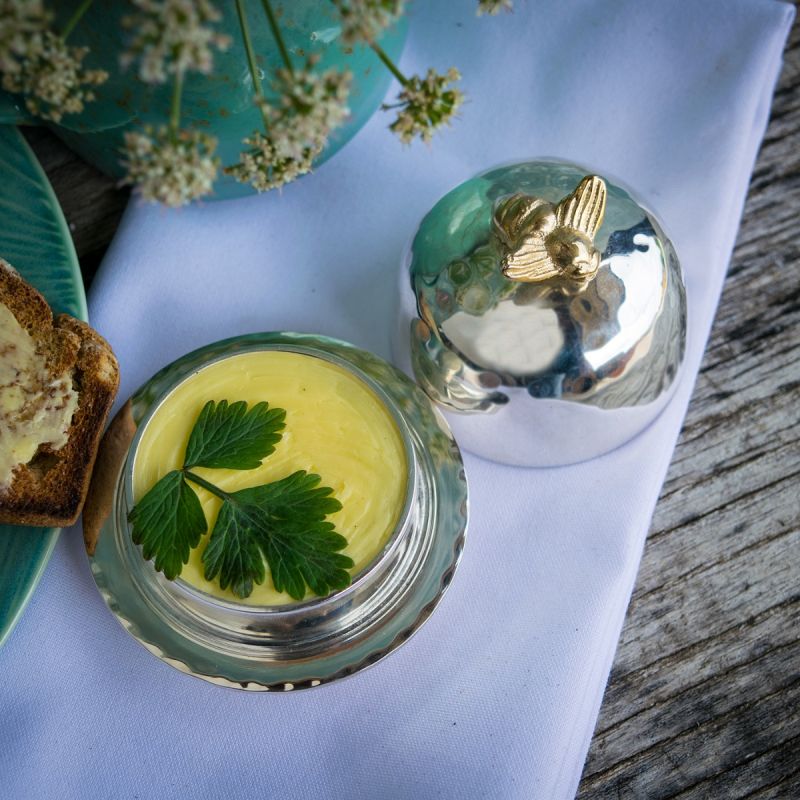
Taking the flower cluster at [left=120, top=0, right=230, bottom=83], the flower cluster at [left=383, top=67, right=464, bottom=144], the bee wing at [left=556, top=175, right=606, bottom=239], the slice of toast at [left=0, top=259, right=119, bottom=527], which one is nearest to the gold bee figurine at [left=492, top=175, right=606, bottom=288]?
the bee wing at [left=556, top=175, right=606, bottom=239]

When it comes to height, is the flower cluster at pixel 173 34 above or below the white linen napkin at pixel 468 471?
above

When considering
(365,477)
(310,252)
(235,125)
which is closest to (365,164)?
(310,252)

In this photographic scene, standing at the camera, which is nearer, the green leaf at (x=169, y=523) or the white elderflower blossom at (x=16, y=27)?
the white elderflower blossom at (x=16, y=27)

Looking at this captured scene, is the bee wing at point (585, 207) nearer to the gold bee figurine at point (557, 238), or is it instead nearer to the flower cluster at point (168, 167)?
the gold bee figurine at point (557, 238)

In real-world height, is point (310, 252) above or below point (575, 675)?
above

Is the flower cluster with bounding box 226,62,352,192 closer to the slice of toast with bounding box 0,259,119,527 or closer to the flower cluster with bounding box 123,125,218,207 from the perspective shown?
the flower cluster with bounding box 123,125,218,207

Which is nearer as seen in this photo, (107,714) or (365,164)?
(107,714)

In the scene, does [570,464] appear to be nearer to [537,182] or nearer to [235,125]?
[537,182]

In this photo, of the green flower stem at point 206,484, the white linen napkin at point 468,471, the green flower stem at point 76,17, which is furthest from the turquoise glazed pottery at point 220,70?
the green flower stem at point 206,484
